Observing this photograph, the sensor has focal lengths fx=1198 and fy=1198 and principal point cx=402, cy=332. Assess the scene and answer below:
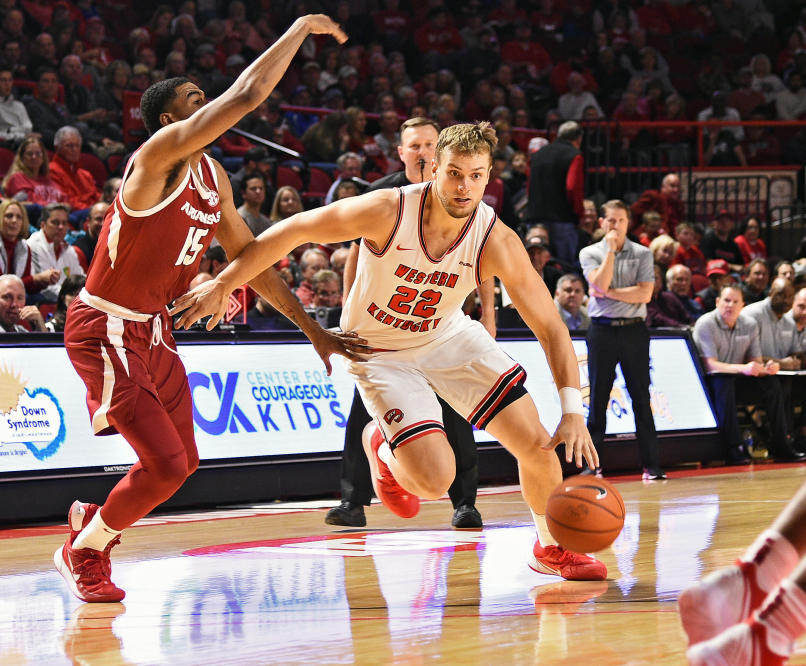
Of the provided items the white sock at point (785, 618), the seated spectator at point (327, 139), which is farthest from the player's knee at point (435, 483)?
the seated spectator at point (327, 139)

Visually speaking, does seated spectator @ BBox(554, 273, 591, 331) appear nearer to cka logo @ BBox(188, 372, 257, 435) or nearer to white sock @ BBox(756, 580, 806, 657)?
cka logo @ BBox(188, 372, 257, 435)

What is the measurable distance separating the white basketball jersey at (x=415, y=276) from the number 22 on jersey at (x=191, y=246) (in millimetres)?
720

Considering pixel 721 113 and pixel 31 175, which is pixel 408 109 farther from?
pixel 31 175

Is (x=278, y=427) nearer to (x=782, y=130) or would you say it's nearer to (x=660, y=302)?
(x=660, y=302)

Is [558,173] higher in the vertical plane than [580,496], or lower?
higher

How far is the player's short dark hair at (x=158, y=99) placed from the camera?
15.6 feet

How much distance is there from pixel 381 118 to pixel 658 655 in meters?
12.2

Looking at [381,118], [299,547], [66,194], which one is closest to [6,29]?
[66,194]

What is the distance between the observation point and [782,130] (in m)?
18.9

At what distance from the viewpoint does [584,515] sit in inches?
173

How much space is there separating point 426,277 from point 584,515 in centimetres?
118

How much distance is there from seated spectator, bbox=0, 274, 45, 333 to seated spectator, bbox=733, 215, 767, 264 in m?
9.78

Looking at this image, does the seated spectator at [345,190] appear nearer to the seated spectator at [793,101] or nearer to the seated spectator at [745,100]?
the seated spectator at [745,100]

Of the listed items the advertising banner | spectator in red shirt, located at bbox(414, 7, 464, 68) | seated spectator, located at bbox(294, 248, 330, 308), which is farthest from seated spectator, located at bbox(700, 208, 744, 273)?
seated spectator, located at bbox(294, 248, 330, 308)
